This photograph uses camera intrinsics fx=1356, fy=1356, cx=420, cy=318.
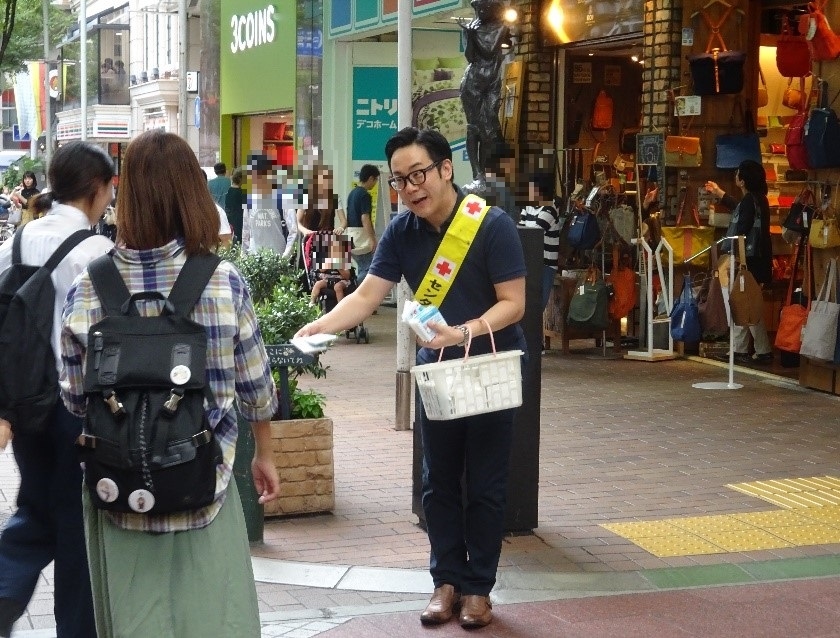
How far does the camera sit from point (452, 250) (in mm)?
5348

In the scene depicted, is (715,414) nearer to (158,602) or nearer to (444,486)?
(444,486)

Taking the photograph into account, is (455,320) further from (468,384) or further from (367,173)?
(367,173)

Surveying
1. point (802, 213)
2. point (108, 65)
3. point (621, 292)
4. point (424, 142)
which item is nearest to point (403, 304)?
point (802, 213)

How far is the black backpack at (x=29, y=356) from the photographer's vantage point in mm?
4410

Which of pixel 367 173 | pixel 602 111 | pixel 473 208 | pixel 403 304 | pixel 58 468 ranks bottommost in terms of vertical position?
pixel 403 304

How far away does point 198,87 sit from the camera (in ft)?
103

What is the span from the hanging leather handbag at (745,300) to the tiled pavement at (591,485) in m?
0.65

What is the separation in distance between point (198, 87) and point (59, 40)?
2586 cm

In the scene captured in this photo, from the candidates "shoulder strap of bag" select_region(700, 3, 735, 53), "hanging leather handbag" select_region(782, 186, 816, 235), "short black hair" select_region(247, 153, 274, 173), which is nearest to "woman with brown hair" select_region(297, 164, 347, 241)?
"short black hair" select_region(247, 153, 274, 173)

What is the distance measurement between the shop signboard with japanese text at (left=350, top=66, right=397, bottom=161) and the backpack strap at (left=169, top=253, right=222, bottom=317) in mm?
17600

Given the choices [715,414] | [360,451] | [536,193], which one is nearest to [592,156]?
[715,414]

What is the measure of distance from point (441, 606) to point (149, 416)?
2.46m

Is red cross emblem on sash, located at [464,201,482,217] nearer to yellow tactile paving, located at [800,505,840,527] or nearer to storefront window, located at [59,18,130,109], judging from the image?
yellow tactile paving, located at [800,505,840,527]

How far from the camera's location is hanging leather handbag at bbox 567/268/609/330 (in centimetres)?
1354
